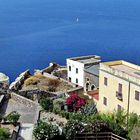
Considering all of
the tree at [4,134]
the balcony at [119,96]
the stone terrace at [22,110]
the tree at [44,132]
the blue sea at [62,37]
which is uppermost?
the blue sea at [62,37]

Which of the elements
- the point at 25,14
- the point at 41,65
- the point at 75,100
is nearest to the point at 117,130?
the point at 75,100

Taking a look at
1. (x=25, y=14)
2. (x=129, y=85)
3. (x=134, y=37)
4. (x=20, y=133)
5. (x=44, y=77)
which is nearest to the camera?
(x=20, y=133)

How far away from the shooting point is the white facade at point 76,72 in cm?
5703

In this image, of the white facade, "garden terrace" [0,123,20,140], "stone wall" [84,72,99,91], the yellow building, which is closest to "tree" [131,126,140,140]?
the yellow building

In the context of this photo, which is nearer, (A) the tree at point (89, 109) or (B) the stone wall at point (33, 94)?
(A) the tree at point (89, 109)

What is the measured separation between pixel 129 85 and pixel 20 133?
1041 centimetres

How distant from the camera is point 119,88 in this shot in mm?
37500

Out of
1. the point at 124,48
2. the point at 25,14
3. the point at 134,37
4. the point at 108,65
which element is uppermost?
the point at 25,14

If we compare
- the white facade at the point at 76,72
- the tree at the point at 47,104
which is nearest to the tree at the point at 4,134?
the tree at the point at 47,104

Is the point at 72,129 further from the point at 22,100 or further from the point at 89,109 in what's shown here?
the point at 22,100

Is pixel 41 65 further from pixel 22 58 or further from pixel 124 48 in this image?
pixel 124 48

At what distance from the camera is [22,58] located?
108m

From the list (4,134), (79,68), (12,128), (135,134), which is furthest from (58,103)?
(79,68)

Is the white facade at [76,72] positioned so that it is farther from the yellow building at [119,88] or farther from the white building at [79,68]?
the yellow building at [119,88]
